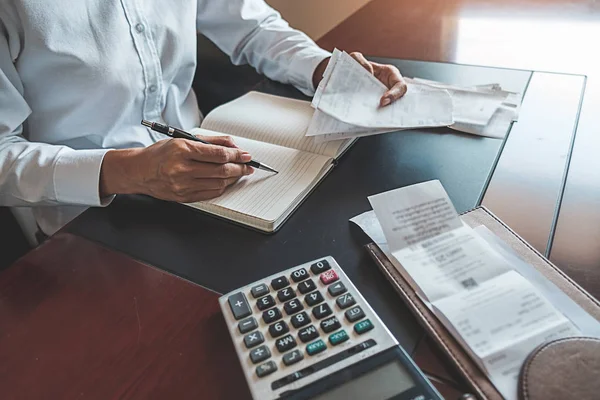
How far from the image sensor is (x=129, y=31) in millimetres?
828

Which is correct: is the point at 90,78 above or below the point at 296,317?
above

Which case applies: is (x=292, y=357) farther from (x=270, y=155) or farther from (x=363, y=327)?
(x=270, y=155)

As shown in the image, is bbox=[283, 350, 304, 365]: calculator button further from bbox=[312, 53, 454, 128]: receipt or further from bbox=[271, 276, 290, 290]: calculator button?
bbox=[312, 53, 454, 128]: receipt

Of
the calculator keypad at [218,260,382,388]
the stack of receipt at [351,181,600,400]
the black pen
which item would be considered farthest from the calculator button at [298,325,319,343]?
the black pen

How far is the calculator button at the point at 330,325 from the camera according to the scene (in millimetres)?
461

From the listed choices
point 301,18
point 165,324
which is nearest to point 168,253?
point 165,324

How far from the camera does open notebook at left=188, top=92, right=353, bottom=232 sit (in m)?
0.63

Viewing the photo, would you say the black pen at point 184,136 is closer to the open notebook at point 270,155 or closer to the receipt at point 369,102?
the open notebook at point 270,155

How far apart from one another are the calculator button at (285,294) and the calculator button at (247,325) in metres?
0.04

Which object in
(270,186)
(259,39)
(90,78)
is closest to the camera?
(270,186)

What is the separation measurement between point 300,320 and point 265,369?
0.19 feet

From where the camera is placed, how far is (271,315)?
476 mm

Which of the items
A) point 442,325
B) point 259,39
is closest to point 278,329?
point 442,325

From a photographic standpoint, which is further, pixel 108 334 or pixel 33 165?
pixel 33 165
